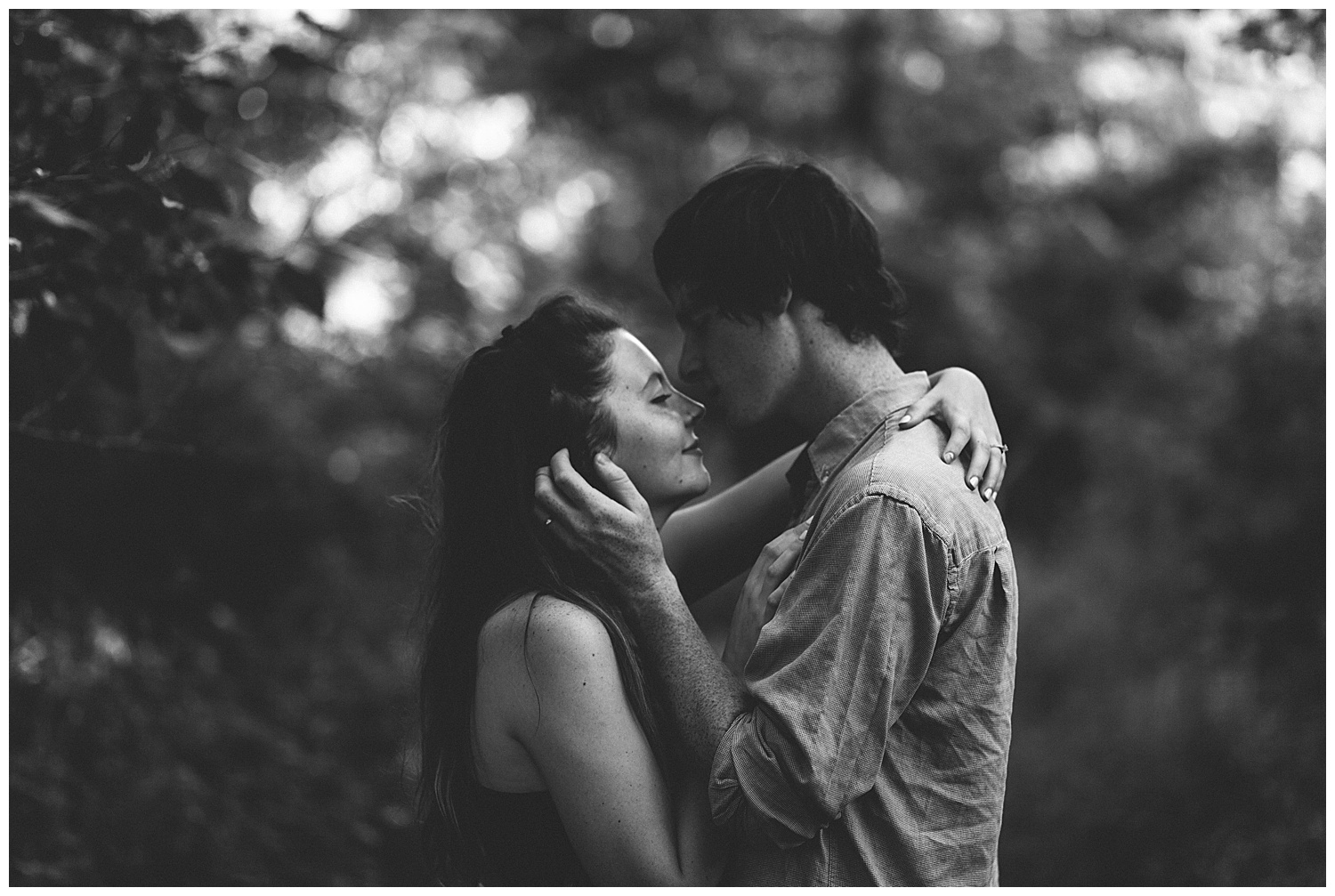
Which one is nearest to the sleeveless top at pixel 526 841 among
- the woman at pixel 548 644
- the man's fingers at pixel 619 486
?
the woman at pixel 548 644

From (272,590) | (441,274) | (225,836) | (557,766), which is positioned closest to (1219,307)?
(441,274)

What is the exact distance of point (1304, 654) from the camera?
587cm

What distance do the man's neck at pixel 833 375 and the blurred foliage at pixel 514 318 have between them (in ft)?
2.72

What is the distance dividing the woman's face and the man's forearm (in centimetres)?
34

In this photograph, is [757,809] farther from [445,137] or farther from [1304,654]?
[445,137]

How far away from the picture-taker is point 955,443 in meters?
2.22

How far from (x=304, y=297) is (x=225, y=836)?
2.39 meters

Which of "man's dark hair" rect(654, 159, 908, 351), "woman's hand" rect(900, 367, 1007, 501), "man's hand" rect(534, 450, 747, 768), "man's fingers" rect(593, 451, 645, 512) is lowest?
"man's hand" rect(534, 450, 747, 768)

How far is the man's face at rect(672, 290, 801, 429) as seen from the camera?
8.10 ft

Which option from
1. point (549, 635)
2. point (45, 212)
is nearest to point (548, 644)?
point (549, 635)

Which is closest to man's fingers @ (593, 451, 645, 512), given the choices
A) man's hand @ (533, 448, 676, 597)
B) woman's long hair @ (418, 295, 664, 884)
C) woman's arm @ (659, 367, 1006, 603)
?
man's hand @ (533, 448, 676, 597)

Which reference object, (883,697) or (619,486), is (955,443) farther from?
(619,486)

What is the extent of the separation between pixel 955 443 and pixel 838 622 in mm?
471

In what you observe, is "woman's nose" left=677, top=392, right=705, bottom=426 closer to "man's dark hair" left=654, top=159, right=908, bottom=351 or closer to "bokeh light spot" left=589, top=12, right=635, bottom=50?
"man's dark hair" left=654, top=159, right=908, bottom=351
